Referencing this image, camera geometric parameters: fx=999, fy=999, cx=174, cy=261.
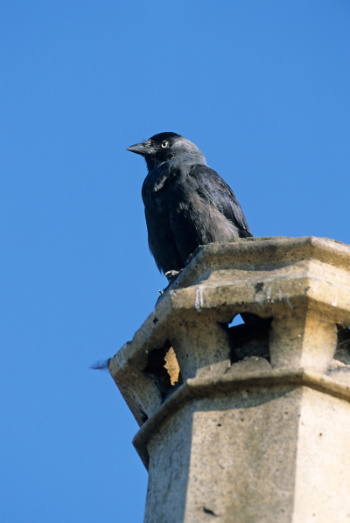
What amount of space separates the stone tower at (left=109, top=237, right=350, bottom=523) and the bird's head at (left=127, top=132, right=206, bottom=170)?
6.28 meters

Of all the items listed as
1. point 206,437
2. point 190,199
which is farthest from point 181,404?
point 190,199

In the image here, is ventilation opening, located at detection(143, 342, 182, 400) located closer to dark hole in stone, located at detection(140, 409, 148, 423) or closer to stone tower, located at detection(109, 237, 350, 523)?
stone tower, located at detection(109, 237, 350, 523)

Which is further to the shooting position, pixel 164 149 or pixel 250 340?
pixel 164 149

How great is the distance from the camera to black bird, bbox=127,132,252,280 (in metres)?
9.08

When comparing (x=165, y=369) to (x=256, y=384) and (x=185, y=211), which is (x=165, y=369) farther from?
(x=185, y=211)

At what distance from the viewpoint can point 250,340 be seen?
13.8 ft

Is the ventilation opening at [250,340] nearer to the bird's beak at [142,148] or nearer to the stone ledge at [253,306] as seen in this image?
the stone ledge at [253,306]

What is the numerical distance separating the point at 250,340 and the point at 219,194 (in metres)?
5.36

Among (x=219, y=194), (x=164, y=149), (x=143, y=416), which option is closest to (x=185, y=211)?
(x=219, y=194)

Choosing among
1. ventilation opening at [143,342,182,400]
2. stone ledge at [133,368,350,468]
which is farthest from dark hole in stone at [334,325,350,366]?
ventilation opening at [143,342,182,400]

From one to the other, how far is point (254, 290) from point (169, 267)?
5303 mm

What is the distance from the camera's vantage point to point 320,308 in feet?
13.3

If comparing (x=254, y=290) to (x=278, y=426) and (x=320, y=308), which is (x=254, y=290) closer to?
(x=320, y=308)

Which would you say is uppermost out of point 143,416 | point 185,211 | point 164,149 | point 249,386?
point 164,149
